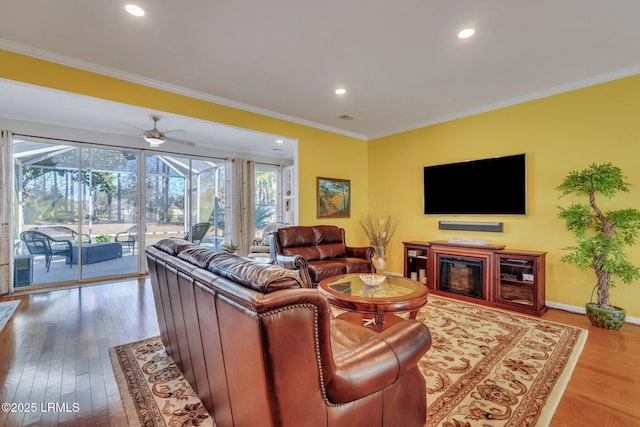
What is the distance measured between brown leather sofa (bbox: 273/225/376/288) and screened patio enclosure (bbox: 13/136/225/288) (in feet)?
9.39

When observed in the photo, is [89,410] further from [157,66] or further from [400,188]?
[400,188]

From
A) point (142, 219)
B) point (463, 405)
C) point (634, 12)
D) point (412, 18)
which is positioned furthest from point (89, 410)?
point (634, 12)

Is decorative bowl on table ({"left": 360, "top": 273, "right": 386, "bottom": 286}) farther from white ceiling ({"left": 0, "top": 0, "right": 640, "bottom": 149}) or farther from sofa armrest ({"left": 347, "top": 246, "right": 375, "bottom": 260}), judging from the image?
white ceiling ({"left": 0, "top": 0, "right": 640, "bottom": 149})

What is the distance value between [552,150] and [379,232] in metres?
2.81

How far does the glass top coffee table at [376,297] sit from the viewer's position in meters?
2.30

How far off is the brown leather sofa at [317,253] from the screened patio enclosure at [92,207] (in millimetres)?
A: 2862

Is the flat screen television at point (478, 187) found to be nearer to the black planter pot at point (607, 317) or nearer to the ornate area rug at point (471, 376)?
the black planter pot at point (607, 317)

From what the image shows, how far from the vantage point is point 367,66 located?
10.1ft

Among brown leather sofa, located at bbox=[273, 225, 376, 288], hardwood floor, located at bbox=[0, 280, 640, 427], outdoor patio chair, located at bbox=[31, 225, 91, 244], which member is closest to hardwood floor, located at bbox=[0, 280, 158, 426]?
hardwood floor, located at bbox=[0, 280, 640, 427]

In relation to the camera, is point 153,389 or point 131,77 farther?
point 131,77

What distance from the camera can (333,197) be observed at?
5.26 m

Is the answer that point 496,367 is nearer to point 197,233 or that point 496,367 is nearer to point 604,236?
point 604,236

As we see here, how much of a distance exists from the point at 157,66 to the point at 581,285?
17.5 ft

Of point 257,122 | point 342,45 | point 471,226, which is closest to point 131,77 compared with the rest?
point 257,122
